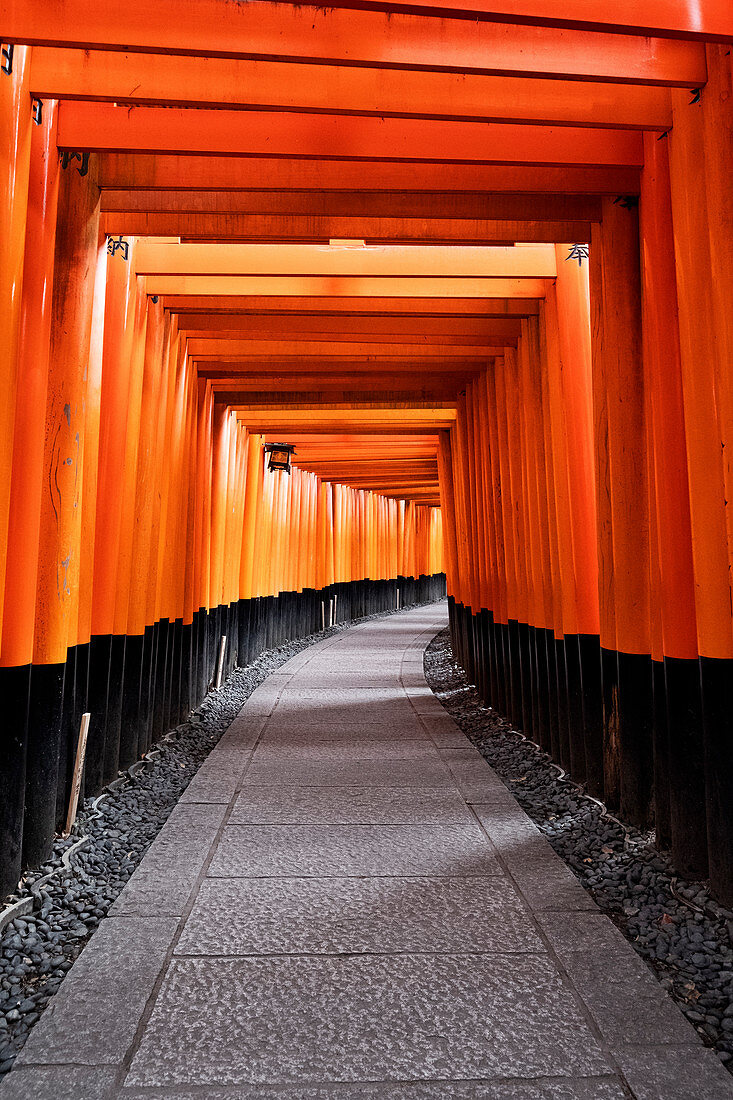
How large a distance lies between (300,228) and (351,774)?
11.8 feet

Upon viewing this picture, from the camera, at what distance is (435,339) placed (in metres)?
7.63

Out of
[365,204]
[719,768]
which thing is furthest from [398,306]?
[719,768]

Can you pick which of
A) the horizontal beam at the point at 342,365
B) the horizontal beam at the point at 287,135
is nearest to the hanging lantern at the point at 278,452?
the horizontal beam at the point at 342,365

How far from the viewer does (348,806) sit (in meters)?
5.07

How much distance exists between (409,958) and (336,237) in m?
4.14

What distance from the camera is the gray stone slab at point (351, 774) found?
563 centimetres

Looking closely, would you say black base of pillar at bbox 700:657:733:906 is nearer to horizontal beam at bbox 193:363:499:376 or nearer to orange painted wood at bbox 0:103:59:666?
orange painted wood at bbox 0:103:59:666

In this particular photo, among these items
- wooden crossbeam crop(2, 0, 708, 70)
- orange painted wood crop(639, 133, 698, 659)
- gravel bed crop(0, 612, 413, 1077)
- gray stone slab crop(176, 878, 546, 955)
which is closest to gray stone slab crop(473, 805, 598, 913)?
gray stone slab crop(176, 878, 546, 955)

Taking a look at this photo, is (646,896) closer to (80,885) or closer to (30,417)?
(80,885)

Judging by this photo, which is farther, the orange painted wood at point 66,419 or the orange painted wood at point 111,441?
the orange painted wood at point 111,441

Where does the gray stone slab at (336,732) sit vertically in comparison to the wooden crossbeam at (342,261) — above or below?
below

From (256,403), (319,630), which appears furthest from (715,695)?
(319,630)

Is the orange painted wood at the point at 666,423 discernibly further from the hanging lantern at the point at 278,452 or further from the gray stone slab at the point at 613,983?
the hanging lantern at the point at 278,452

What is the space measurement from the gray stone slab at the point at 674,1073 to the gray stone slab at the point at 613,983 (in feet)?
0.19
